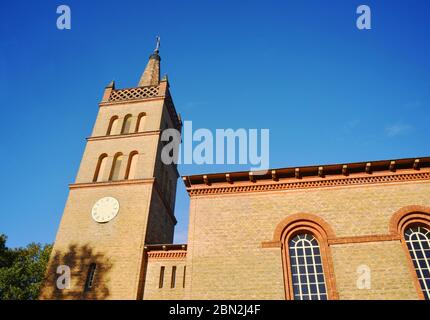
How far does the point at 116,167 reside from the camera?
73.3 ft

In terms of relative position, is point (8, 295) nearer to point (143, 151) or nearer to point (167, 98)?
point (143, 151)

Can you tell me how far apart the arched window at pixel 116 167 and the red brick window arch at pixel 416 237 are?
53.8 ft

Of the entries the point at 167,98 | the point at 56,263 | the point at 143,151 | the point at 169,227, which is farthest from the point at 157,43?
the point at 56,263

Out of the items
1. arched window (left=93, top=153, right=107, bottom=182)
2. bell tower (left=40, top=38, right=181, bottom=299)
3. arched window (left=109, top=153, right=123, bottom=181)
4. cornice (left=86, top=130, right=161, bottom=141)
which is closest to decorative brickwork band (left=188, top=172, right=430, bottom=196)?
bell tower (left=40, top=38, right=181, bottom=299)

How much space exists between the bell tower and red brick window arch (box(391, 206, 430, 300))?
1215 cm

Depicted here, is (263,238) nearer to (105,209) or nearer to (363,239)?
(363,239)

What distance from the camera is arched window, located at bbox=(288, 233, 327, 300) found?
492 inches

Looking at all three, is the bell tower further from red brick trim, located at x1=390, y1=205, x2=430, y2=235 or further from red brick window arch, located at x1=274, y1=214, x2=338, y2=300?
red brick trim, located at x1=390, y1=205, x2=430, y2=235

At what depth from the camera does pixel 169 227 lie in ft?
75.5

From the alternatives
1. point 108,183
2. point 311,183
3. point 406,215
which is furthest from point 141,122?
point 406,215

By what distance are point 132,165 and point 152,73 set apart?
10993 mm

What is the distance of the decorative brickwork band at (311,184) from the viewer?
14383 millimetres

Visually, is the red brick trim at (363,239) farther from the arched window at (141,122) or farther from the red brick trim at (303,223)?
the arched window at (141,122)

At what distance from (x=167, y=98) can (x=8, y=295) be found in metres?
22.4
